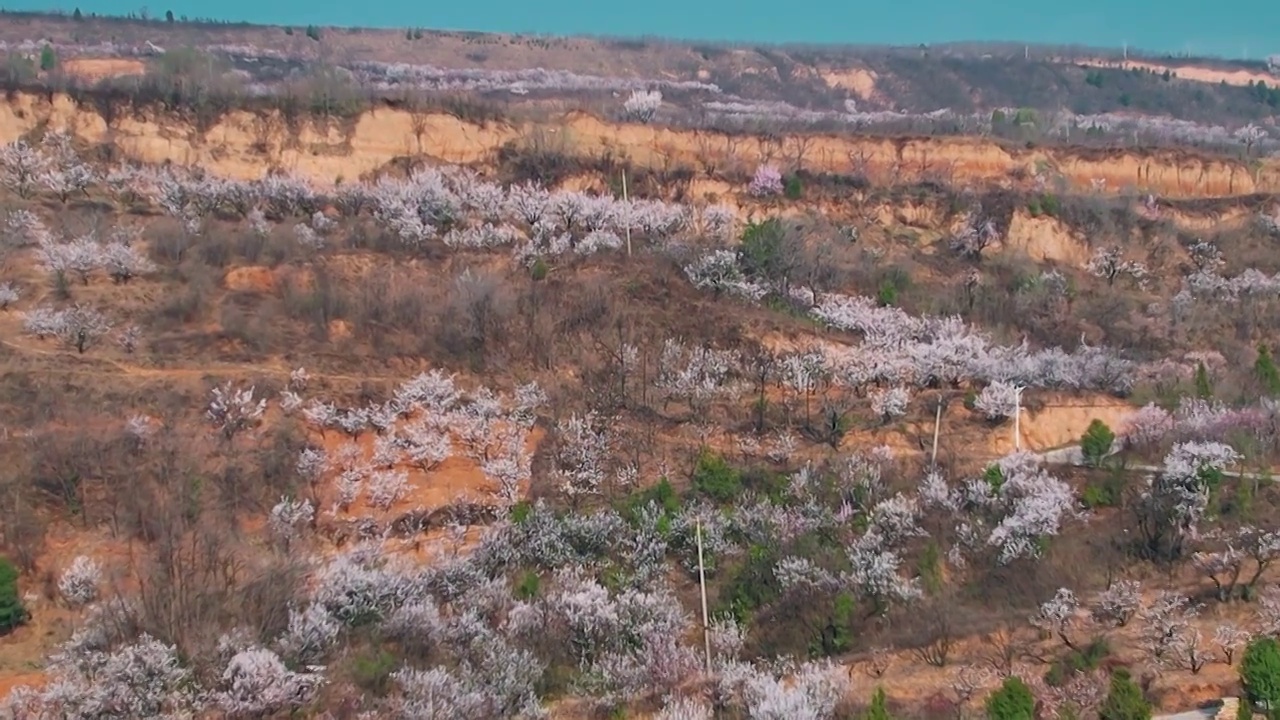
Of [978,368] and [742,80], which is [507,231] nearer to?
[978,368]

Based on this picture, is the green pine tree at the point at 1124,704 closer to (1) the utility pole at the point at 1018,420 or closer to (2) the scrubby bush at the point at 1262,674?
(2) the scrubby bush at the point at 1262,674

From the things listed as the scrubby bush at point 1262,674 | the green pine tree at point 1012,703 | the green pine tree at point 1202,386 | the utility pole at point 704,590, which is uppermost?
the green pine tree at point 1202,386

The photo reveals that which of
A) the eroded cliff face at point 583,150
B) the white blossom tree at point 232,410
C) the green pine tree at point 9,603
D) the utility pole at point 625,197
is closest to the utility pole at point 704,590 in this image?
the white blossom tree at point 232,410

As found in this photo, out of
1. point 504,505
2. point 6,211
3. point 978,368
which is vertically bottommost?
point 504,505

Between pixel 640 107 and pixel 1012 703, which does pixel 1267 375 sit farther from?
pixel 640 107

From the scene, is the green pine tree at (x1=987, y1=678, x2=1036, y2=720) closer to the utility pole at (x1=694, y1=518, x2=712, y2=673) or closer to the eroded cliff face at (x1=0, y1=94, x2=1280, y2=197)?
the utility pole at (x1=694, y1=518, x2=712, y2=673)

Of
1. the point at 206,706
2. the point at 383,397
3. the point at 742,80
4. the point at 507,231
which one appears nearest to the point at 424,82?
the point at 742,80

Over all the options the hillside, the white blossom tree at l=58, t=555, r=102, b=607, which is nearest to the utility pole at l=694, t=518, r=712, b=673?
the hillside

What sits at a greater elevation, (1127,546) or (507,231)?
(507,231)
